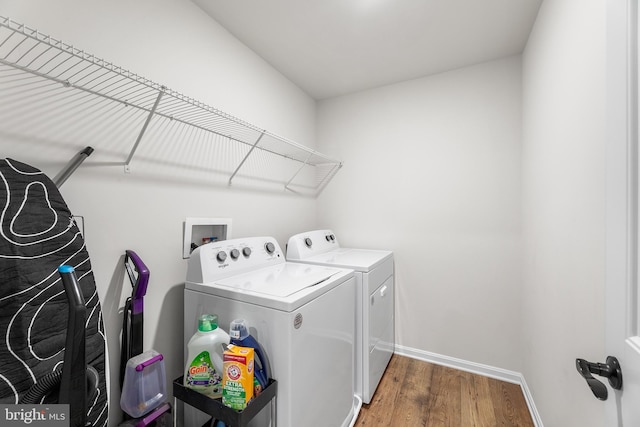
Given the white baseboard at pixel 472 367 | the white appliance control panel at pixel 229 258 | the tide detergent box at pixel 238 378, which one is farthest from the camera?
the white baseboard at pixel 472 367

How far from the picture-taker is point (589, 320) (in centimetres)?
99

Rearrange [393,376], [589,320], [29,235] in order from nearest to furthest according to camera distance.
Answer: [29,235] → [589,320] → [393,376]

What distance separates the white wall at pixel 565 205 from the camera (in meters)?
0.95

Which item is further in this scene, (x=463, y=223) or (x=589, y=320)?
(x=463, y=223)

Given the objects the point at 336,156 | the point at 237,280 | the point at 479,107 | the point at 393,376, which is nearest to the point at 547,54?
the point at 479,107

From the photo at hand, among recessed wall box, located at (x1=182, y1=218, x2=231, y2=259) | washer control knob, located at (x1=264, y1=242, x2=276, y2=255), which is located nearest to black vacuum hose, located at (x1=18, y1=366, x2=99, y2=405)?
recessed wall box, located at (x1=182, y1=218, x2=231, y2=259)

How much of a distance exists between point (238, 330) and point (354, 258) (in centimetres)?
116

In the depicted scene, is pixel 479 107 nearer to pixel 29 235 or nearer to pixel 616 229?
pixel 616 229

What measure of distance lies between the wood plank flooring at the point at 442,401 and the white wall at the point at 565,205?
22 centimetres

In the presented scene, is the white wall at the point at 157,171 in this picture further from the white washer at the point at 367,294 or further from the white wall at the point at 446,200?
the white wall at the point at 446,200

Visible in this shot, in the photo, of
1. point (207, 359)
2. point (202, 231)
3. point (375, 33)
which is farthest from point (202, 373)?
point (375, 33)

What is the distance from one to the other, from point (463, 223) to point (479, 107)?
0.94 metres
